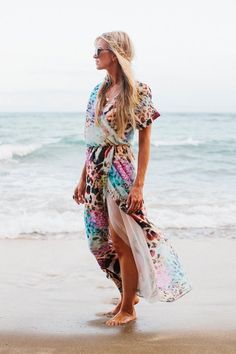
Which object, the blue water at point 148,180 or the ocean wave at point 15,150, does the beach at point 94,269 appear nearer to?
the blue water at point 148,180

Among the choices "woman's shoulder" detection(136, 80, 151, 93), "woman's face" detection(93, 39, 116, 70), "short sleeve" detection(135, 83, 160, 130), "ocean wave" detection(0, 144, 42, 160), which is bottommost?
"ocean wave" detection(0, 144, 42, 160)

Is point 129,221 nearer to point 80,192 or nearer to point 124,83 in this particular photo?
point 80,192

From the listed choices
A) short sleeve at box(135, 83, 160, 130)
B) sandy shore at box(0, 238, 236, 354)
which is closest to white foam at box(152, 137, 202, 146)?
sandy shore at box(0, 238, 236, 354)

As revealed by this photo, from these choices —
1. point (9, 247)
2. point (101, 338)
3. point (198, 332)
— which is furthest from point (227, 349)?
point (9, 247)

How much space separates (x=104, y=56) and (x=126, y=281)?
125 cm

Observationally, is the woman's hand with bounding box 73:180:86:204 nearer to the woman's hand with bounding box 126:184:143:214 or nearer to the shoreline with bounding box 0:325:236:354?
the woman's hand with bounding box 126:184:143:214

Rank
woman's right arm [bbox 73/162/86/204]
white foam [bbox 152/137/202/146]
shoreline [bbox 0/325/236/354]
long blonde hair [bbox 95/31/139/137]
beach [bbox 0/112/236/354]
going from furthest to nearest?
white foam [bbox 152/137/202/146], woman's right arm [bbox 73/162/86/204], long blonde hair [bbox 95/31/139/137], beach [bbox 0/112/236/354], shoreline [bbox 0/325/236/354]

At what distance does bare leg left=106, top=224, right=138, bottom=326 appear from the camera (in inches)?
146

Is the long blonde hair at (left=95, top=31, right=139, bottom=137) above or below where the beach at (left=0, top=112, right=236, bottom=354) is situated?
above

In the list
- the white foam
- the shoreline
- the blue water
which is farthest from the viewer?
the white foam

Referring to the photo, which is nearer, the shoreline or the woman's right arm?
the shoreline

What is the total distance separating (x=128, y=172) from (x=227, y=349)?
3.47 feet

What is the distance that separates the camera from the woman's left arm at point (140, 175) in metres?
3.56

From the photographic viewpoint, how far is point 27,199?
9180 millimetres
